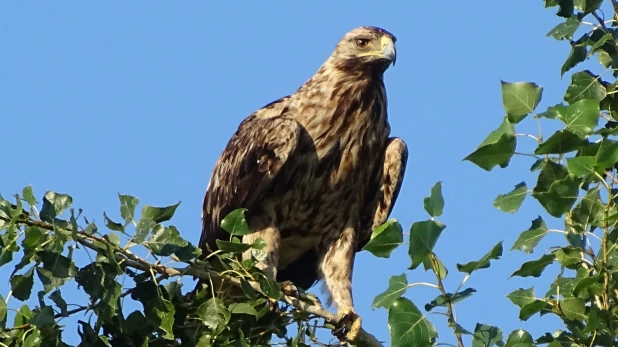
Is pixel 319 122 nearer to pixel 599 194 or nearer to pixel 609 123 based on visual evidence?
pixel 609 123

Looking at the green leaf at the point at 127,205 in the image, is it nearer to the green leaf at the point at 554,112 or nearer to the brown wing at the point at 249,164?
the green leaf at the point at 554,112

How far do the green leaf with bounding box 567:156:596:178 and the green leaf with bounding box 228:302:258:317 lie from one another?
4.98 feet

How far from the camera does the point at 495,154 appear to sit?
423 centimetres

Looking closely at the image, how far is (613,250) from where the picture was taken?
421 centimetres

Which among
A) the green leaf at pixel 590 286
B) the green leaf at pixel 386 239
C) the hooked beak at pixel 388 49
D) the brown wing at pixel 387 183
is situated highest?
the hooked beak at pixel 388 49

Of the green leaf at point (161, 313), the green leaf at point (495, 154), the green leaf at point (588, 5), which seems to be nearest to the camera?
the green leaf at point (495, 154)

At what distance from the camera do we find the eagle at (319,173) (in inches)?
268

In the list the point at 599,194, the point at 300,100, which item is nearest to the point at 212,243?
the point at 300,100

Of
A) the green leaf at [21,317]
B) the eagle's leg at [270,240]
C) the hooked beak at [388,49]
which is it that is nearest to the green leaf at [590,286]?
the green leaf at [21,317]

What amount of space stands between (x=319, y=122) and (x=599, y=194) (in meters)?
2.88

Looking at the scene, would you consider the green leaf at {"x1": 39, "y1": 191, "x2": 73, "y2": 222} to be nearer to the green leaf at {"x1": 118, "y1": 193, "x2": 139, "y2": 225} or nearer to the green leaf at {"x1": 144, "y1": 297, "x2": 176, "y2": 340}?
the green leaf at {"x1": 118, "y1": 193, "x2": 139, "y2": 225}

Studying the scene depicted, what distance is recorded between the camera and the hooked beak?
732cm

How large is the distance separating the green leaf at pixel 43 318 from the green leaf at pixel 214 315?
678 mm

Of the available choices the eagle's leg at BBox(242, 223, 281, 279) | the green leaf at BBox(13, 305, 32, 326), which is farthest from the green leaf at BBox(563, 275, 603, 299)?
the eagle's leg at BBox(242, 223, 281, 279)
